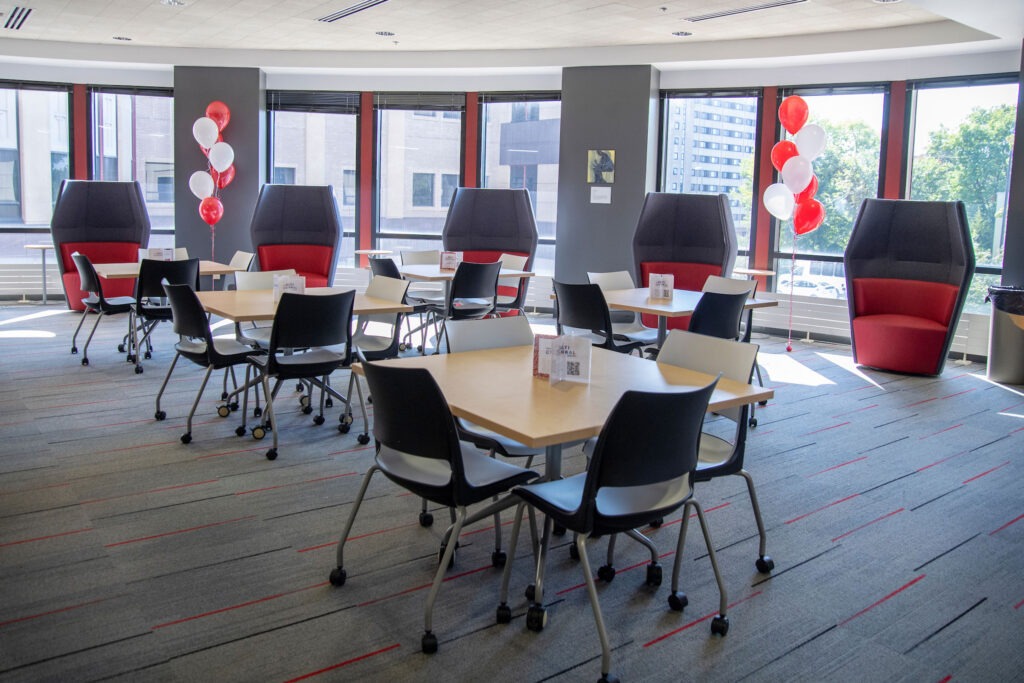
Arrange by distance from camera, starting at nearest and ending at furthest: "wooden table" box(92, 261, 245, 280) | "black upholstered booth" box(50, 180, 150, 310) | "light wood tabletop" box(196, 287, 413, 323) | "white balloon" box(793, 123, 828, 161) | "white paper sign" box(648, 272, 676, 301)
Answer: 1. "light wood tabletop" box(196, 287, 413, 323)
2. "white paper sign" box(648, 272, 676, 301)
3. "wooden table" box(92, 261, 245, 280)
4. "white balloon" box(793, 123, 828, 161)
5. "black upholstered booth" box(50, 180, 150, 310)

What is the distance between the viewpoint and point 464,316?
692 centimetres

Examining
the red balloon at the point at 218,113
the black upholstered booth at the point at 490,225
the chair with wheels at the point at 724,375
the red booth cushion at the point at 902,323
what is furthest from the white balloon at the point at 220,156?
the chair with wheels at the point at 724,375

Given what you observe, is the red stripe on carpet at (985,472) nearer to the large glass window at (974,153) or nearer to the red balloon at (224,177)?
the large glass window at (974,153)

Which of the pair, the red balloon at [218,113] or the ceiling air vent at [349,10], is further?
the red balloon at [218,113]

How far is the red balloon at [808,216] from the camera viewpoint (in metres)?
8.27

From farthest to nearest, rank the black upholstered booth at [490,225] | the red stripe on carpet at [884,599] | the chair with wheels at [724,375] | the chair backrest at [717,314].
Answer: the black upholstered booth at [490,225] < the chair backrest at [717,314] < the chair with wheels at [724,375] < the red stripe on carpet at [884,599]

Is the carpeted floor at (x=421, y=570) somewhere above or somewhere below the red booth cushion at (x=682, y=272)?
below

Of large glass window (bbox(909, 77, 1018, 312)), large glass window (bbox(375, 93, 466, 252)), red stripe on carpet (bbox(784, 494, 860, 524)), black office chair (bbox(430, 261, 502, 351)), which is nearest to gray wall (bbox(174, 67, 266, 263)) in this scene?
large glass window (bbox(375, 93, 466, 252))

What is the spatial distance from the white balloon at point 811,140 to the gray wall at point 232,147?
6209mm

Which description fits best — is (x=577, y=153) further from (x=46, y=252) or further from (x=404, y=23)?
(x=46, y=252)

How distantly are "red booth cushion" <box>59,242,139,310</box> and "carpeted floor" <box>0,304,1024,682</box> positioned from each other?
13.0ft

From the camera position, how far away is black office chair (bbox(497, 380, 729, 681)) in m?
2.38

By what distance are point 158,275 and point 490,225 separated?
3474mm

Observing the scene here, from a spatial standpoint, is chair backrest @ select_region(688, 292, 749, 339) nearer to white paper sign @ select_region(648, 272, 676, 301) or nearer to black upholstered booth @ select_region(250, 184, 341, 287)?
white paper sign @ select_region(648, 272, 676, 301)
